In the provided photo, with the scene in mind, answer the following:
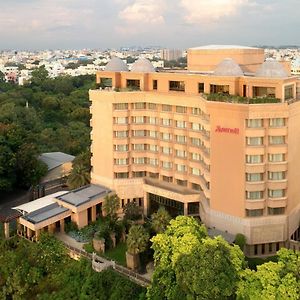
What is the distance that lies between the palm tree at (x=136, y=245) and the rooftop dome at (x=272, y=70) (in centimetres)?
1992

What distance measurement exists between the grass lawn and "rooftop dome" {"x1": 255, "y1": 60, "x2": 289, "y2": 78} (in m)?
23.0

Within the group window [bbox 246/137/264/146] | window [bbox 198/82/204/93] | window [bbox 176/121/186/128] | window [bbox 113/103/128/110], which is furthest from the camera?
window [bbox 113/103/128/110]

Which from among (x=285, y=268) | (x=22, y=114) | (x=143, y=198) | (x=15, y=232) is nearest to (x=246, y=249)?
(x=285, y=268)

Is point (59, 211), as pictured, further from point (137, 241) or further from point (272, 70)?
point (272, 70)

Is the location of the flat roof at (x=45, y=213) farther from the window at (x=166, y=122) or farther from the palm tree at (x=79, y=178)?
the window at (x=166, y=122)

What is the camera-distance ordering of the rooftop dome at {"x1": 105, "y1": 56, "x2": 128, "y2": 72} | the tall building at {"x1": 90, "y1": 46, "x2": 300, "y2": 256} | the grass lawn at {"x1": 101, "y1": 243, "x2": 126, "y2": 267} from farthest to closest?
the rooftop dome at {"x1": 105, "y1": 56, "x2": 128, "y2": 72}, the grass lawn at {"x1": 101, "y1": 243, "x2": 126, "y2": 267}, the tall building at {"x1": 90, "y1": 46, "x2": 300, "y2": 256}

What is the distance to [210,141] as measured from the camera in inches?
1833

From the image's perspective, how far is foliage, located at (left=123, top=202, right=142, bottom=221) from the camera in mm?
51797

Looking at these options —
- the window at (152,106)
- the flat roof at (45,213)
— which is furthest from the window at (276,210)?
the flat roof at (45,213)

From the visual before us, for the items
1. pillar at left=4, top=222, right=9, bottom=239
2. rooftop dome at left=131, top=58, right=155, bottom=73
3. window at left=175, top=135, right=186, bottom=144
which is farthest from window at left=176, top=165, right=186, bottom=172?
pillar at left=4, top=222, right=9, bottom=239

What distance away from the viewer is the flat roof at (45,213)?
163 ft

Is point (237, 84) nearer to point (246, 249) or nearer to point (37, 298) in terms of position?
point (246, 249)

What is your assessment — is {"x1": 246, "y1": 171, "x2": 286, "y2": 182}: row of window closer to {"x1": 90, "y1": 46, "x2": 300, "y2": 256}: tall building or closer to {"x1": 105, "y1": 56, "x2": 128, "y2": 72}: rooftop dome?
{"x1": 90, "y1": 46, "x2": 300, "y2": 256}: tall building

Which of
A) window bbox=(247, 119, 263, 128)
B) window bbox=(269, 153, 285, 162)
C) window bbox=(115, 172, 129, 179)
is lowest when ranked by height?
window bbox=(115, 172, 129, 179)
